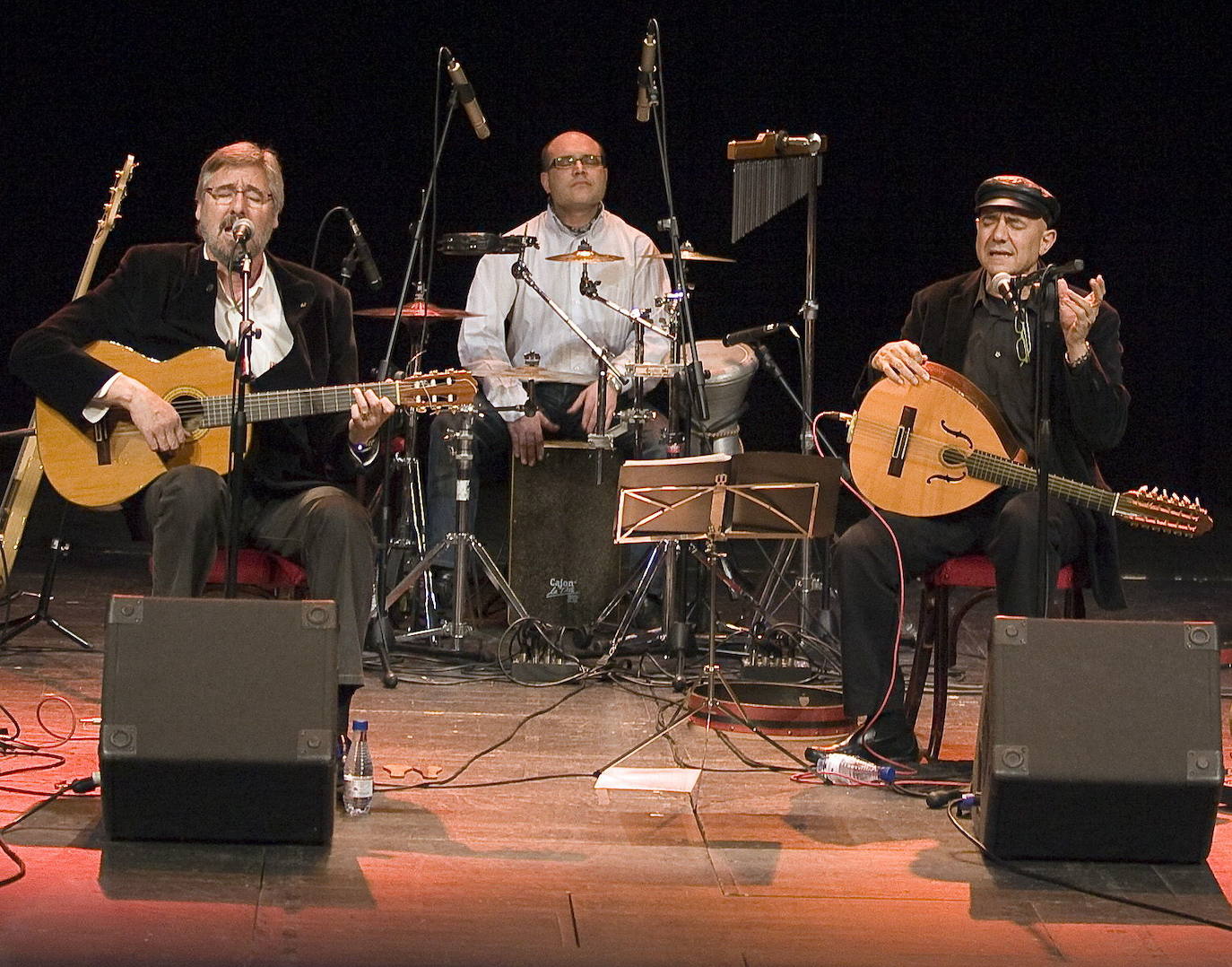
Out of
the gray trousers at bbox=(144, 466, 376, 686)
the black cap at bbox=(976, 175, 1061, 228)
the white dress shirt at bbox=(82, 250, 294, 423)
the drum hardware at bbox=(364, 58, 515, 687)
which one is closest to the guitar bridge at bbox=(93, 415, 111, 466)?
the gray trousers at bbox=(144, 466, 376, 686)

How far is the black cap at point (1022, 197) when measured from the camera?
182 inches

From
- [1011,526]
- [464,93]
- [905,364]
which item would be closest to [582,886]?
[1011,526]

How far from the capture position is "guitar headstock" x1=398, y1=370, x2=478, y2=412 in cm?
408

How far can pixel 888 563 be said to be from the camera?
174 inches

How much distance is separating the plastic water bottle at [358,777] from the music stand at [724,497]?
1.03 m

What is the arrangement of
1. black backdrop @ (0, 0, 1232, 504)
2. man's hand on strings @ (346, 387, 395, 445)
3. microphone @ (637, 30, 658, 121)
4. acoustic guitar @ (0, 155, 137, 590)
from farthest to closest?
black backdrop @ (0, 0, 1232, 504) → acoustic guitar @ (0, 155, 137, 590) → microphone @ (637, 30, 658, 121) → man's hand on strings @ (346, 387, 395, 445)

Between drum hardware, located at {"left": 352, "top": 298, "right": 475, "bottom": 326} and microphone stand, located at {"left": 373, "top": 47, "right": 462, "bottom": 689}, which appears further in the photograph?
drum hardware, located at {"left": 352, "top": 298, "right": 475, "bottom": 326}

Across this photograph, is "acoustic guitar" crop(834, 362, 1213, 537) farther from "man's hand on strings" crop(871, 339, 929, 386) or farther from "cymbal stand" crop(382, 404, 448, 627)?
"cymbal stand" crop(382, 404, 448, 627)

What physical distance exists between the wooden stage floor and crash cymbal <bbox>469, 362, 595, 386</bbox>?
6.26ft

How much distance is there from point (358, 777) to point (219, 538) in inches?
28.5

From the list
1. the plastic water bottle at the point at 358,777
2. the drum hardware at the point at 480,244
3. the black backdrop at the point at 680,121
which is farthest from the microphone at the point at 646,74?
the black backdrop at the point at 680,121

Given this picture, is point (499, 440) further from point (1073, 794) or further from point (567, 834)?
point (1073, 794)

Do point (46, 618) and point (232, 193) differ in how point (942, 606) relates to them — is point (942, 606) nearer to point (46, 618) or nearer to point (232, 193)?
point (232, 193)

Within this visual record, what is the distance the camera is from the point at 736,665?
5879 mm
